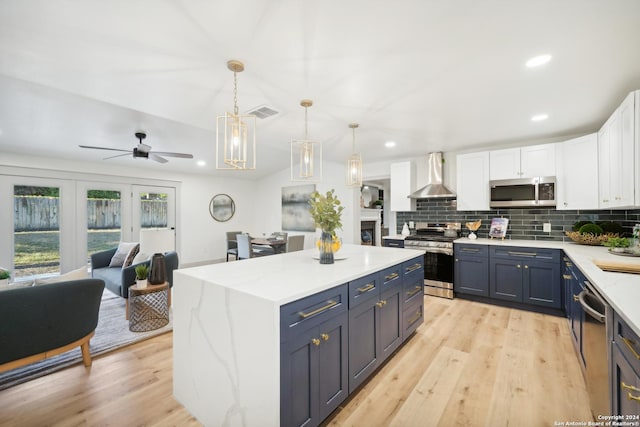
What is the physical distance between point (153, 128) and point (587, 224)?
616 cm

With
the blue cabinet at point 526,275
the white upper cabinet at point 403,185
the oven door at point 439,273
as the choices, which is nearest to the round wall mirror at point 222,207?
the white upper cabinet at point 403,185

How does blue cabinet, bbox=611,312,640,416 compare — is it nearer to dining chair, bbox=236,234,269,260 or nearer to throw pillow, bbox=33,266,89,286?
throw pillow, bbox=33,266,89,286

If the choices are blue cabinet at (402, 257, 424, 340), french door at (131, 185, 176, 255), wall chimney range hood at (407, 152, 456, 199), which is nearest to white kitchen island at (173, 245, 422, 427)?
blue cabinet at (402, 257, 424, 340)

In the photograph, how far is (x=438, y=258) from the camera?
13.4 ft

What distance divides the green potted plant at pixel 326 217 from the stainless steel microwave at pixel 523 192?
2995 mm

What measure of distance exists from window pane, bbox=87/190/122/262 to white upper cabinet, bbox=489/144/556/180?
693 cm

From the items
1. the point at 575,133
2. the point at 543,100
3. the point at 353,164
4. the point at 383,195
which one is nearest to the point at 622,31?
the point at 543,100

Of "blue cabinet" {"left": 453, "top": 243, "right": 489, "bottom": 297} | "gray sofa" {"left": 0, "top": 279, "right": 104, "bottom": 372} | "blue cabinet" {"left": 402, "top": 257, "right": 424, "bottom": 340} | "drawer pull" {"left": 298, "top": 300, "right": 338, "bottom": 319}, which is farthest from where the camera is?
"blue cabinet" {"left": 453, "top": 243, "right": 489, "bottom": 297}

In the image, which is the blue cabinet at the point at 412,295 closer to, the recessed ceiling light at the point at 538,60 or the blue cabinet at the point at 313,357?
the blue cabinet at the point at 313,357

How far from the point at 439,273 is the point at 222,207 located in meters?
5.72

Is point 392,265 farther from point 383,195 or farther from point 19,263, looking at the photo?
A: point 383,195

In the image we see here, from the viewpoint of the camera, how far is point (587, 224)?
3.33 m

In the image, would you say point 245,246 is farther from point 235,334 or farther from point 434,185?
point 235,334

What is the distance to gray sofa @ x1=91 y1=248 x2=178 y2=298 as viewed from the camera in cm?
323
